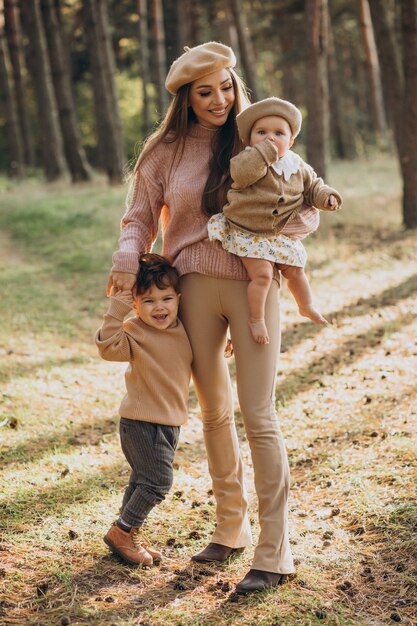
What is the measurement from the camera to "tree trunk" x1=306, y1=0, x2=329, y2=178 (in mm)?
14195

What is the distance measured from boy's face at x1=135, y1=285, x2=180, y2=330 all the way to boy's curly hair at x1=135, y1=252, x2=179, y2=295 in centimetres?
2

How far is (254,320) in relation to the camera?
356cm

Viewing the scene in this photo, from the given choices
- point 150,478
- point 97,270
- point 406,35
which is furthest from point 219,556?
point 406,35

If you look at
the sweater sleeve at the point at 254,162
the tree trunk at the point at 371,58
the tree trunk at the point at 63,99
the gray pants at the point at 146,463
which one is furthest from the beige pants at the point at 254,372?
the tree trunk at the point at 371,58

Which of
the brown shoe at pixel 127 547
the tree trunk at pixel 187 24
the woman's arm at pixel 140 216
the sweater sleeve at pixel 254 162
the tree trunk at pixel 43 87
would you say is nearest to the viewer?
the sweater sleeve at pixel 254 162

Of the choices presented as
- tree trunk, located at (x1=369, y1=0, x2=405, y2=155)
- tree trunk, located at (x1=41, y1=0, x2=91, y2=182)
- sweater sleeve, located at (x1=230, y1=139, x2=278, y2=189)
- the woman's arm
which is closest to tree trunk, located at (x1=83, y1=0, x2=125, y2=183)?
A: tree trunk, located at (x1=41, y1=0, x2=91, y2=182)

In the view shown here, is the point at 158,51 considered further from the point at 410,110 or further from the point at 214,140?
the point at 214,140

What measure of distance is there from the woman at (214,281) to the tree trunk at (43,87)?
16933 millimetres

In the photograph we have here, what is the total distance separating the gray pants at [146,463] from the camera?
148 inches

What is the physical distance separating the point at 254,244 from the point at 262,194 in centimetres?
23

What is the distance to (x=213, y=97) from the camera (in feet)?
12.1

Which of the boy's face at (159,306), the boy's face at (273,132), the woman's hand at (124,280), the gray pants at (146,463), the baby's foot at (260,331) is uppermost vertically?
the boy's face at (273,132)

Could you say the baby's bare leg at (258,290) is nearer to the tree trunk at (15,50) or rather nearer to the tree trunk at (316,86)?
the tree trunk at (316,86)

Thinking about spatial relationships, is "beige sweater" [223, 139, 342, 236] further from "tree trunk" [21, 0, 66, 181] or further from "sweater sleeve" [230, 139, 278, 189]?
"tree trunk" [21, 0, 66, 181]
